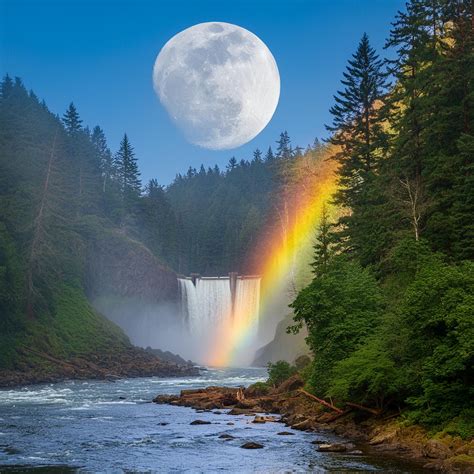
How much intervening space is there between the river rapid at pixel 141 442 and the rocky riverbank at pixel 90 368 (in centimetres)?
1543

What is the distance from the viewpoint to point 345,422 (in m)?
38.0

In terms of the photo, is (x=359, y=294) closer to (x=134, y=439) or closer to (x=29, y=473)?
(x=134, y=439)

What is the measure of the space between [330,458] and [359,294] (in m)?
14.6

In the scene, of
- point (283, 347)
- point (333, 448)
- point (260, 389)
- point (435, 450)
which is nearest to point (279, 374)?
point (260, 389)

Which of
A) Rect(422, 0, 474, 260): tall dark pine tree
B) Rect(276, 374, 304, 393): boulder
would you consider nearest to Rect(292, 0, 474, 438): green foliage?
Rect(422, 0, 474, 260): tall dark pine tree

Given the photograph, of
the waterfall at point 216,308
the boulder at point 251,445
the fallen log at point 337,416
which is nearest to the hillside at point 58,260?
the waterfall at point 216,308

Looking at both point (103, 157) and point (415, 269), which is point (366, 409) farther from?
point (103, 157)

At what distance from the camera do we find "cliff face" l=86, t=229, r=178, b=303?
362ft

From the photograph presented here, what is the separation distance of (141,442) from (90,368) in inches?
1839

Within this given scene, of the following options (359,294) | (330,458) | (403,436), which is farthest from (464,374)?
(359,294)

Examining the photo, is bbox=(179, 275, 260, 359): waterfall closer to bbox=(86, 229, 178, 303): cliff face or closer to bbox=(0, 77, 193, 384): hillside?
bbox=(86, 229, 178, 303): cliff face

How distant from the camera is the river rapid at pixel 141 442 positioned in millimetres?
→ 28281

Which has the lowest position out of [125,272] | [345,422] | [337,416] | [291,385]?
[345,422]

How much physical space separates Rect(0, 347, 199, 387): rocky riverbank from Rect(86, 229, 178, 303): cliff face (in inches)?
867
